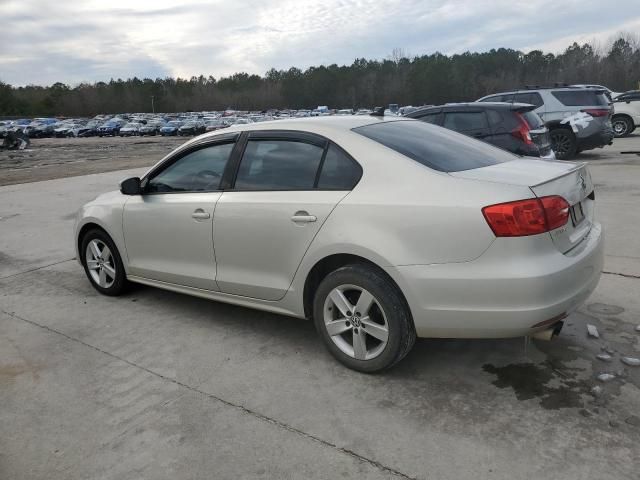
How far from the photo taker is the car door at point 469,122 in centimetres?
938

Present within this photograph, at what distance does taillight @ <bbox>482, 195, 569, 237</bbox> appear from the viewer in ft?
9.47

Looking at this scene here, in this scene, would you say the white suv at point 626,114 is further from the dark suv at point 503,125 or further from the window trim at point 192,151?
the window trim at point 192,151

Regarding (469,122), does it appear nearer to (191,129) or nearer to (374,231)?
(374,231)

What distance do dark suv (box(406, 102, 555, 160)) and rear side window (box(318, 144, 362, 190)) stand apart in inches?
243

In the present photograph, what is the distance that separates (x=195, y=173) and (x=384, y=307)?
2.01 metres

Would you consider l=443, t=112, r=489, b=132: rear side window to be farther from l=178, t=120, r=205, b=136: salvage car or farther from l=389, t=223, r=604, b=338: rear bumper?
l=178, t=120, r=205, b=136: salvage car

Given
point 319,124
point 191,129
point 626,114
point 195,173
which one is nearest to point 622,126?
point 626,114

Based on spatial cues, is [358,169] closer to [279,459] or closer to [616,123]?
[279,459]

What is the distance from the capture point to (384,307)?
127 inches

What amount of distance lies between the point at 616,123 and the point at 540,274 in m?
19.9

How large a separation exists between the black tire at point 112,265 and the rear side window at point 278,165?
1.71 m

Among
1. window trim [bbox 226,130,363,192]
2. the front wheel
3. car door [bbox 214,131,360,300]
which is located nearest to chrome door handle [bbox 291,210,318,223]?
car door [bbox 214,131,360,300]

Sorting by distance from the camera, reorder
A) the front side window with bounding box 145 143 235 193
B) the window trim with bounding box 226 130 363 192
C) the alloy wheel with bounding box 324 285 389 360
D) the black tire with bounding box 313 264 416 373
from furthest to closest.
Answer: the front side window with bounding box 145 143 235 193 < the window trim with bounding box 226 130 363 192 < the alloy wheel with bounding box 324 285 389 360 < the black tire with bounding box 313 264 416 373

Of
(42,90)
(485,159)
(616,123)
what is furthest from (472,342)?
(42,90)
